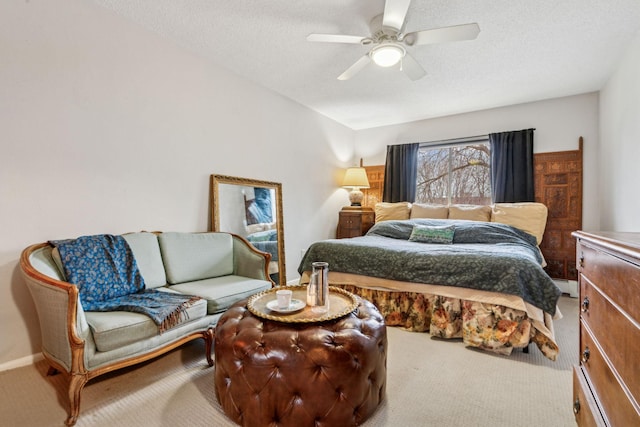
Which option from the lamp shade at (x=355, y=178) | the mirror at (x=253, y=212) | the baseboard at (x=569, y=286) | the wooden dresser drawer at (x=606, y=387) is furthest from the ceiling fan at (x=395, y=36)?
the baseboard at (x=569, y=286)

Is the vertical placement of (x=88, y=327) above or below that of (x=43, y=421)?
above

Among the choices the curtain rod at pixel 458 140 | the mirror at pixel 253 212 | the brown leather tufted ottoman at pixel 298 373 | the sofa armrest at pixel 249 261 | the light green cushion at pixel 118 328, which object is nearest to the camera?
the brown leather tufted ottoman at pixel 298 373

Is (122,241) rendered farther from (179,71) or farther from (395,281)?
(395,281)

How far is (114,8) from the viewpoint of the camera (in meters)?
2.40

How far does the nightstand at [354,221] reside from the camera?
16.5ft

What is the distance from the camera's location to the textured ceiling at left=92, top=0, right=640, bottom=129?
2309mm

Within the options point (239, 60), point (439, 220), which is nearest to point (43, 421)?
point (239, 60)

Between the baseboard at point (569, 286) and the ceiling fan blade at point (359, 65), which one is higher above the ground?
the ceiling fan blade at point (359, 65)

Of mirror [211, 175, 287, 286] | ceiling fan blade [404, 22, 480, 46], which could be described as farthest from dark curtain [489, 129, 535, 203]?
mirror [211, 175, 287, 286]

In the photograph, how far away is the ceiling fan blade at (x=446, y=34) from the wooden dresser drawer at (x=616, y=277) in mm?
1525

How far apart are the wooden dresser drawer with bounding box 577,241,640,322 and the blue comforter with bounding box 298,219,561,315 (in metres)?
1.14

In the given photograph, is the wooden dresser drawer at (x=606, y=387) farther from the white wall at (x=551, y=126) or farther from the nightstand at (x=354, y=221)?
the nightstand at (x=354, y=221)

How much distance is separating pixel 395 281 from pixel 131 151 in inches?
102

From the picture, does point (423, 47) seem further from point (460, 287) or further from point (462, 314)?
point (462, 314)
